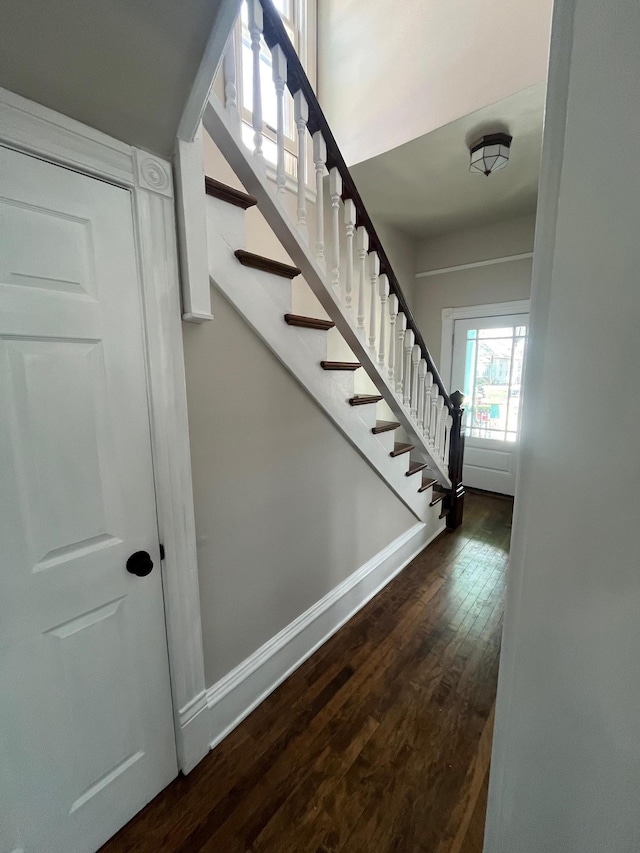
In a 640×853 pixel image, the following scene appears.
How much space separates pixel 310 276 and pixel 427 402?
1.44 meters

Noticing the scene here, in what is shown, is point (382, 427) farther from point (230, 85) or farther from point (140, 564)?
point (230, 85)

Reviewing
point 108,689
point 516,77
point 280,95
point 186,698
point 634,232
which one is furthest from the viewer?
point 516,77

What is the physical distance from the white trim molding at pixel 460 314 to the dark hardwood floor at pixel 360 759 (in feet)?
9.23

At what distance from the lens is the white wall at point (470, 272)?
11.1 ft

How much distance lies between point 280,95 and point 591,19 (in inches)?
52.0

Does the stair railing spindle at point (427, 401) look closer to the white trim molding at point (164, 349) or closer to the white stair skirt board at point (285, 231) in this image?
the white stair skirt board at point (285, 231)

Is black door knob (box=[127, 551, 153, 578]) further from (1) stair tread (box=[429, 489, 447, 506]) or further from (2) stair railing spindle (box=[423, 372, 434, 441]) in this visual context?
(1) stair tread (box=[429, 489, 447, 506])

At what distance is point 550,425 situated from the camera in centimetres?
44

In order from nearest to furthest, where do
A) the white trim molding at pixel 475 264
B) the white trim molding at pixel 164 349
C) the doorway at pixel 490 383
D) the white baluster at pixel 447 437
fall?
the white trim molding at pixel 164 349
the white baluster at pixel 447 437
the white trim molding at pixel 475 264
the doorway at pixel 490 383

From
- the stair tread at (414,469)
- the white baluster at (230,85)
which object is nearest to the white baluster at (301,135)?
the white baluster at (230,85)

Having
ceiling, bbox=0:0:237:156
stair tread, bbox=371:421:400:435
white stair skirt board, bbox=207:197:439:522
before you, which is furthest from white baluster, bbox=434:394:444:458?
ceiling, bbox=0:0:237:156

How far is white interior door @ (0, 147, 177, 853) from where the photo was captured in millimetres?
756

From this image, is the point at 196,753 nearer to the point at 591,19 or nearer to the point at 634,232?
the point at 634,232

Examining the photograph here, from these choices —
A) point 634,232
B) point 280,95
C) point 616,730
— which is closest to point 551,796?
point 616,730
